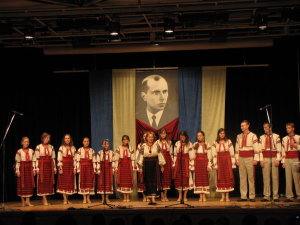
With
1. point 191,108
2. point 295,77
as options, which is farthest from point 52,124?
point 295,77

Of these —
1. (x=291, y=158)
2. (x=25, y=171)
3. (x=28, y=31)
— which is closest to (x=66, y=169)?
(x=25, y=171)

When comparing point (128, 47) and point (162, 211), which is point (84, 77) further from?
point (162, 211)

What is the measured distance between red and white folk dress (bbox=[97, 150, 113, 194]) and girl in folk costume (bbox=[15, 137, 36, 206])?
1439mm

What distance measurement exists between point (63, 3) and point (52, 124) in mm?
4329

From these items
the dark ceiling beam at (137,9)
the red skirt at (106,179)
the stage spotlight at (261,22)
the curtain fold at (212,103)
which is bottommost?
the red skirt at (106,179)

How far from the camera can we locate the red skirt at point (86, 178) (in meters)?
10.3

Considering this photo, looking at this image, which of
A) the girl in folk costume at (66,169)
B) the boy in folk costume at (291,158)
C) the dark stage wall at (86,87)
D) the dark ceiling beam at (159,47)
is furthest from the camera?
the dark stage wall at (86,87)

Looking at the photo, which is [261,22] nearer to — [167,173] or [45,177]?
[167,173]

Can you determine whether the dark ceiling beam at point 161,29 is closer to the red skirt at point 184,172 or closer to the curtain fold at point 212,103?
the curtain fold at point 212,103

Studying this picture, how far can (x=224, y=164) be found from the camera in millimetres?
9984

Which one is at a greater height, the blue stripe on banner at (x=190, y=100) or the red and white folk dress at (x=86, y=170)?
the blue stripe on banner at (x=190, y=100)

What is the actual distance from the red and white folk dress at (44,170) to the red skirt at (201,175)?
124 inches

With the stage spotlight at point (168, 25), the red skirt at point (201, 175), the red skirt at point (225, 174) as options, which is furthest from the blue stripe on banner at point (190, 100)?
the stage spotlight at point (168, 25)

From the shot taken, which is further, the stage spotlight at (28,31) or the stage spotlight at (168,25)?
the stage spotlight at (28,31)
